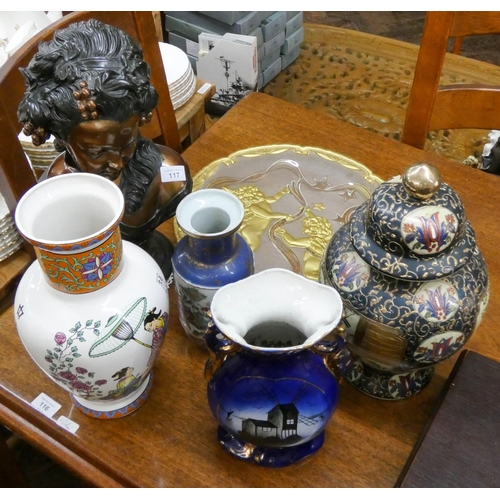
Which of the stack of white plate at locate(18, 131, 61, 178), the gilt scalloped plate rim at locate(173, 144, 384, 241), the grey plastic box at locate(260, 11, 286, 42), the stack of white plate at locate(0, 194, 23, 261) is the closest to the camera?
the gilt scalloped plate rim at locate(173, 144, 384, 241)

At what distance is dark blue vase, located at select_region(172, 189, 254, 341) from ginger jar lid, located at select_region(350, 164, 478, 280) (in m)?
0.17

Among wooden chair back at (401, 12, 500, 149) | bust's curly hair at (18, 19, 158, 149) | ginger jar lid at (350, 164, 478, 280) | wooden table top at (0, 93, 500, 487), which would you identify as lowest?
wooden table top at (0, 93, 500, 487)

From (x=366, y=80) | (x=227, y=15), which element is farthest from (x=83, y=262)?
(x=366, y=80)

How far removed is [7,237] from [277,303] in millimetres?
761

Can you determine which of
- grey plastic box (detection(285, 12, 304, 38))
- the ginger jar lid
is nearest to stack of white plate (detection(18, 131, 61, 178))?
the ginger jar lid

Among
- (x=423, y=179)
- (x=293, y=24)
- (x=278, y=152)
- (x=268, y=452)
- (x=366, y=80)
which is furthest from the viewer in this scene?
(x=293, y=24)

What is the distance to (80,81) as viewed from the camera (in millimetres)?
694

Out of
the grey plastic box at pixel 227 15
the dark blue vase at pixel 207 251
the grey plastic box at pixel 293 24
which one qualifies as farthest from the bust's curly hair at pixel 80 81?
the grey plastic box at pixel 293 24

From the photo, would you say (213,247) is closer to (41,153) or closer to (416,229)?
(416,229)

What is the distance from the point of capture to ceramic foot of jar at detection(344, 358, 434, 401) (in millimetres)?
772

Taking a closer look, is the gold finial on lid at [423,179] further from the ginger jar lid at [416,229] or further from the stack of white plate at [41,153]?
the stack of white plate at [41,153]

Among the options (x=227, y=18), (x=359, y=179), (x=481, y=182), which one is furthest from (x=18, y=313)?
(x=227, y=18)

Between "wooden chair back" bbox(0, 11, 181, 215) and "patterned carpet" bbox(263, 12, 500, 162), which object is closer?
"wooden chair back" bbox(0, 11, 181, 215)

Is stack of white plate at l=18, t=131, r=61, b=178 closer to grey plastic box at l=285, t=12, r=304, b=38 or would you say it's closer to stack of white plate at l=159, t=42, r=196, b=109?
stack of white plate at l=159, t=42, r=196, b=109
